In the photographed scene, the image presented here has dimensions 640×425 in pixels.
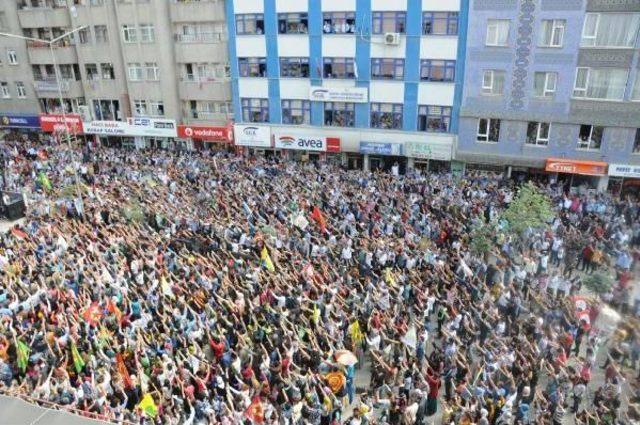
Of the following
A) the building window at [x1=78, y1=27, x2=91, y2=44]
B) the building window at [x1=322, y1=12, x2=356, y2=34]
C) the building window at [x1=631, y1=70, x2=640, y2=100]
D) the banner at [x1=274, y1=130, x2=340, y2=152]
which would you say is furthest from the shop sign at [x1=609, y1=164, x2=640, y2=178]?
the building window at [x1=78, y1=27, x2=91, y2=44]

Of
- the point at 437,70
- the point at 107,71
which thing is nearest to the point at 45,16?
the point at 107,71

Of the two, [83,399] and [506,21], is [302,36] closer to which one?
[506,21]

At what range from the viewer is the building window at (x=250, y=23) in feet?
97.6

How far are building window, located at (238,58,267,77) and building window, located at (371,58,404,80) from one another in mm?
6797

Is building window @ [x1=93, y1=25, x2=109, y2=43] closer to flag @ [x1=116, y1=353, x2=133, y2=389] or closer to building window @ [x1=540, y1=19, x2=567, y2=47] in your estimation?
building window @ [x1=540, y1=19, x2=567, y2=47]

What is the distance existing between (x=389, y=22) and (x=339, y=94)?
476cm

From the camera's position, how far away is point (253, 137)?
31.5m

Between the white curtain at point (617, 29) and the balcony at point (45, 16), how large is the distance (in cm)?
3323

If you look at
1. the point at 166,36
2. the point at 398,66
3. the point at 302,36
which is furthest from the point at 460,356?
the point at 166,36

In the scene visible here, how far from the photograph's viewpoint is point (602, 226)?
19.7 m

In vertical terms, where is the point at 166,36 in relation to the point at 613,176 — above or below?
above

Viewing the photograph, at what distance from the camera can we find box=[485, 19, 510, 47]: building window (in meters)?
25.1

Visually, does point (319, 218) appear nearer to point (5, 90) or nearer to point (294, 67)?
point (294, 67)

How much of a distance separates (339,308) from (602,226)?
12389 millimetres
